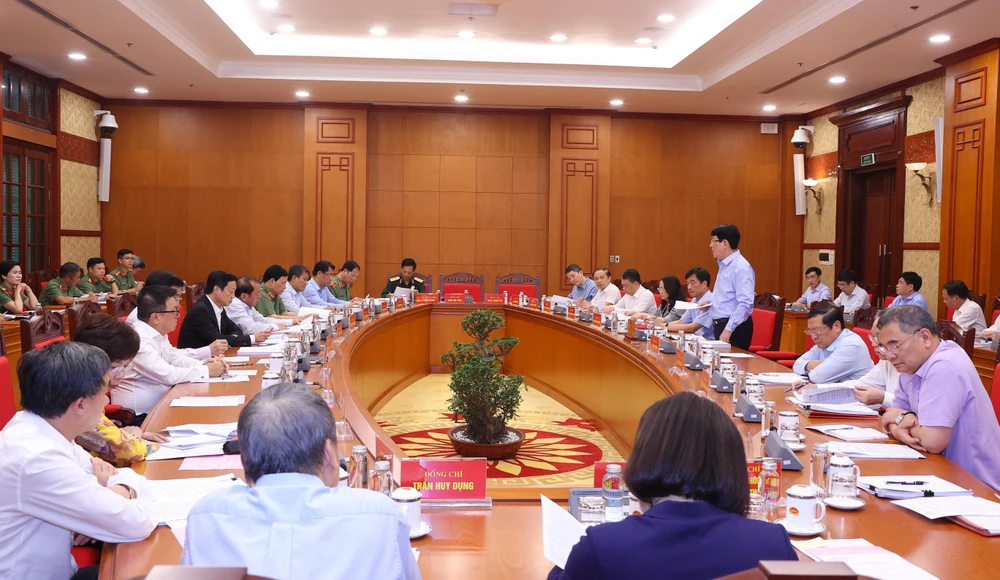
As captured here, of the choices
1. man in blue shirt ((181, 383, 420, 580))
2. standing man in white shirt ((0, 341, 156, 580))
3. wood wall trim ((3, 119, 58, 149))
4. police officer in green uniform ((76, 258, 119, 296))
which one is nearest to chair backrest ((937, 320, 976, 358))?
man in blue shirt ((181, 383, 420, 580))

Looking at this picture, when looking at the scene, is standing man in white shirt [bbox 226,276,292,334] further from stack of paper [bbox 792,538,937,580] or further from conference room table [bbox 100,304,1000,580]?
stack of paper [bbox 792,538,937,580]

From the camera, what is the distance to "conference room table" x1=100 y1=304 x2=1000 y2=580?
1665 millimetres

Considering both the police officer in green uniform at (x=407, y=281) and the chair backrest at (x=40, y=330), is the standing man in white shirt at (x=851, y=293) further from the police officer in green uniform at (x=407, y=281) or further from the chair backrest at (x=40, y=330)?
the chair backrest at (x=40, y=330)

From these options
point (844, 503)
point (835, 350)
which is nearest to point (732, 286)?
point (835, 350)

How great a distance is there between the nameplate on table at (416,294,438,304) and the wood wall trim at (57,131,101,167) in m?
4.53

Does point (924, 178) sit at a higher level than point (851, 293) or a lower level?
higher

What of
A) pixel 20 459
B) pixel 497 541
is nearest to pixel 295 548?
pixel 497 541

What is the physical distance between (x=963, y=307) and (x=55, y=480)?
6.57 metres

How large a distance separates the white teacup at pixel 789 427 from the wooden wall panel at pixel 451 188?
841 cm

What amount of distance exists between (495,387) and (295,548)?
3678mm

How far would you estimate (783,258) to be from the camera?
1109 centimetres

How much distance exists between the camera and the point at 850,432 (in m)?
2.71

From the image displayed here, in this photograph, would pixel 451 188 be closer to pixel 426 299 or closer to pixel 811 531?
pixel 426 299

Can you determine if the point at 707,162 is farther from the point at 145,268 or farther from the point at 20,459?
the point at 20,459
